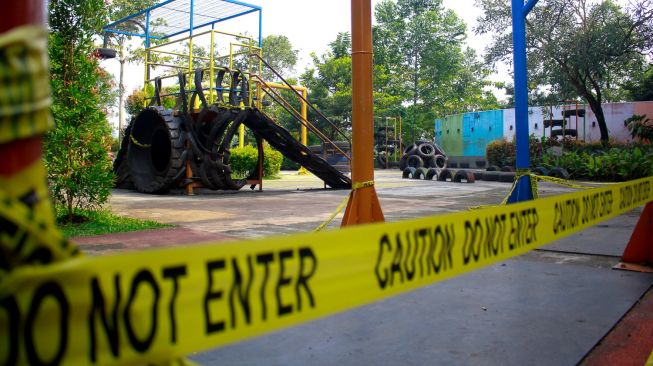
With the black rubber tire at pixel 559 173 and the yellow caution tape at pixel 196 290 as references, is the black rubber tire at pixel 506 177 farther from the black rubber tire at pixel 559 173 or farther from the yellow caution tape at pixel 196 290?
the yellow caution tape at pixel 196 290

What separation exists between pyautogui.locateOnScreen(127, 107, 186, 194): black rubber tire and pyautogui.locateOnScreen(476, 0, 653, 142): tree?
1656 cm

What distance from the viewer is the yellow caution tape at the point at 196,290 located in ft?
3.16

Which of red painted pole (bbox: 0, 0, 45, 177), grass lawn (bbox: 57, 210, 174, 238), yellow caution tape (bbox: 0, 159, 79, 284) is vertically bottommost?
grass lawn (bbox: 57, 210, 174, 238)

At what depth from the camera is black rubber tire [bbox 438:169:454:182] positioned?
2072 cm

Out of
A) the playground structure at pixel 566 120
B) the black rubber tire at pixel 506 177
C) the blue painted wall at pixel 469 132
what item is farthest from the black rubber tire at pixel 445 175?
the blue painted wall at pixel 469 132

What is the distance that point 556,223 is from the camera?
3.00m

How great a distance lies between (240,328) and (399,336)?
2407 mm

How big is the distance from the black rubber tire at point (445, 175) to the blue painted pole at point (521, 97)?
490 inches

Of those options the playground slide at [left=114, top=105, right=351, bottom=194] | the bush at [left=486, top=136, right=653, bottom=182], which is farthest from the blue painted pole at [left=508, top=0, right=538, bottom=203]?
the bush at [left=486, top=136, right=653, bottom=182]

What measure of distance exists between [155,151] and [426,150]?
14964 mm

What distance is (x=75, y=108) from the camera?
7.94 meters

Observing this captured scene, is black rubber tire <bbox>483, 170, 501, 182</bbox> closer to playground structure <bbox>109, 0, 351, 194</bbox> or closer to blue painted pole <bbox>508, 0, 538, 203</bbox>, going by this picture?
playground structure <bbox>109, 0, 351, 194</bbox>

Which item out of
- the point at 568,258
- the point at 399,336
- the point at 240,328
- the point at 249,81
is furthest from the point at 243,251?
the point at 249,81

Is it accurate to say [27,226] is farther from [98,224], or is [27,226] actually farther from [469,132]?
[469,132]
